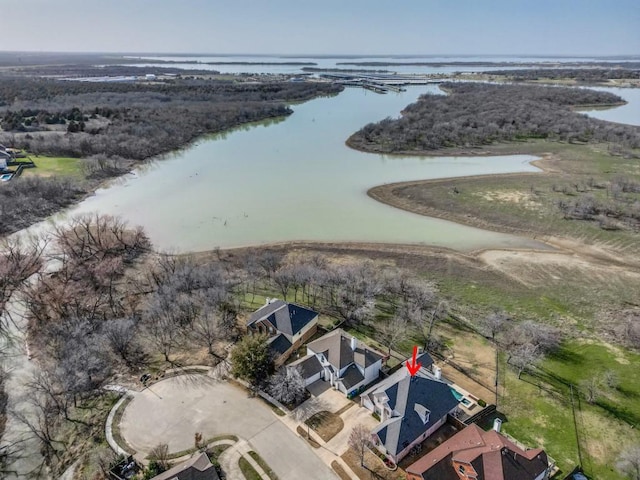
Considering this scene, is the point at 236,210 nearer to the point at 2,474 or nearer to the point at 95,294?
the point at 95,294

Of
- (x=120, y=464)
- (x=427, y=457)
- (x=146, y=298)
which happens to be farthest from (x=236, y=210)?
(x=427, y=457)

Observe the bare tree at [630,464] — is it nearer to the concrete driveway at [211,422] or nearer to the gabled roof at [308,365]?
the concrete driveway at [211,422]

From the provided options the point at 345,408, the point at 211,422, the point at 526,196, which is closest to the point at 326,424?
the point at 345,408

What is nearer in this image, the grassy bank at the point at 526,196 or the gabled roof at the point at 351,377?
the gabled roof at the point at 351,377

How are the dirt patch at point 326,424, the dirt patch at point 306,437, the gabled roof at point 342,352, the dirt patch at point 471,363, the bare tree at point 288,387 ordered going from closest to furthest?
the dirt patch at point 306,437, the dirt patch at point 326,424, the bare tree at point 288,387, the gabled roof at point 342,352, the dirt patch at point 471,363

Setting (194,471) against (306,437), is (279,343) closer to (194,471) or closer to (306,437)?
(306,437)

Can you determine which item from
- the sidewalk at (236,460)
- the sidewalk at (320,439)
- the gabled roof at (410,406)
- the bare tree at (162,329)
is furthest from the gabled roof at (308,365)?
the bare tree at (162,329)
